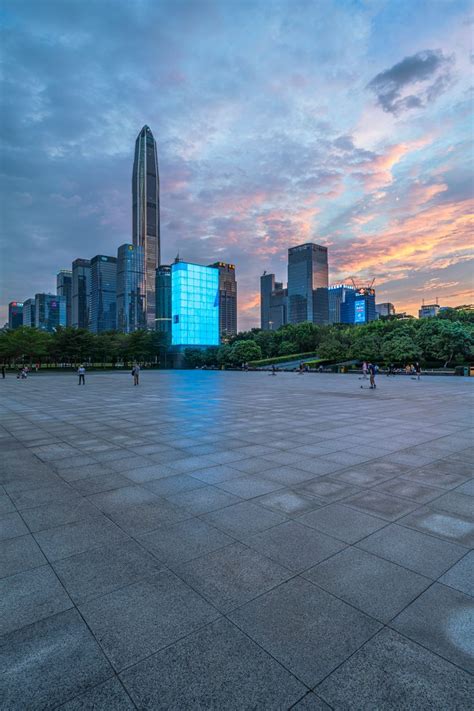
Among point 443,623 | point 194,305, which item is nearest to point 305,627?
point 443,623

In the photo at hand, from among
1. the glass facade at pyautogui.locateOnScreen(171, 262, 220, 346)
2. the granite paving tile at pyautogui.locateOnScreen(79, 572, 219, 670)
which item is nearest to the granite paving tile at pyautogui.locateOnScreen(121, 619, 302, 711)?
the granite paving tile at pyautogui.locateOnScreen(79, 572, 219, 670)

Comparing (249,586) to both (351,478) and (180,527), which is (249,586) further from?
(351,478)

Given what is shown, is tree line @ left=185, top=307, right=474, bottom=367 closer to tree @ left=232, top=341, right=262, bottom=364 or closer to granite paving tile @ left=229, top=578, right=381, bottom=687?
tree @ left=232, top=341, right=262, bottom=364

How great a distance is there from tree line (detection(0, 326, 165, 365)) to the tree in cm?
2027

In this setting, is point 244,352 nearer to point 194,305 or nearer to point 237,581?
point 194,305

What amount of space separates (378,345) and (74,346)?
53.4 m

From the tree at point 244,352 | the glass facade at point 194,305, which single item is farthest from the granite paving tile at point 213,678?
the glass facade at point 194,305

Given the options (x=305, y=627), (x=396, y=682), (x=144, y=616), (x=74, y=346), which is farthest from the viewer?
(x=74, y=346)

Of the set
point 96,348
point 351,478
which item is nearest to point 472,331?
point 351,478

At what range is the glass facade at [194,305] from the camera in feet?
292

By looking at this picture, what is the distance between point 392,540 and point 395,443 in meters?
5.32

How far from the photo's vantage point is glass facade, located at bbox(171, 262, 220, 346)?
88938 millimetres

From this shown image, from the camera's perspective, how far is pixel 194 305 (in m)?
90.7

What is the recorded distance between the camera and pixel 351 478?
655 centimetres
